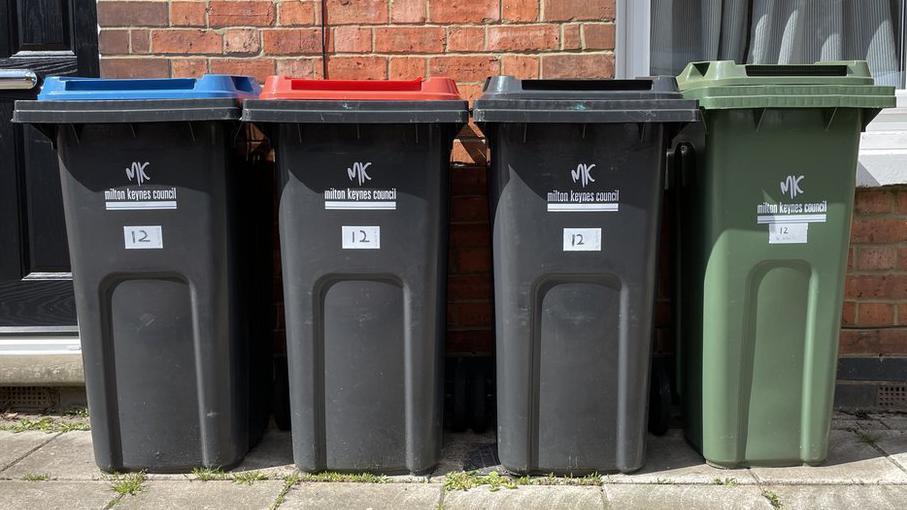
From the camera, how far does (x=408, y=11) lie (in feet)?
13.2

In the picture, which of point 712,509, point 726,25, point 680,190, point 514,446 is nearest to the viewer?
point 712,509

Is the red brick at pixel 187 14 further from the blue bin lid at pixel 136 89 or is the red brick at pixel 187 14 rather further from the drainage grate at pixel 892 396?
the drainage grate at pixel 892 396

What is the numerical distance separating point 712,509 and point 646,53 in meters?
2.25

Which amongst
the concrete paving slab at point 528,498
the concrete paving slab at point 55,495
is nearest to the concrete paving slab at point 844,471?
the concrete paving slab at point 528,498

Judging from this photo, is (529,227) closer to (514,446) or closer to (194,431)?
(514,446)

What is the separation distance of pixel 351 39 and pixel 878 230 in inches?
104

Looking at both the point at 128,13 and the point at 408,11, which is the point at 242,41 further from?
the point at 408,11

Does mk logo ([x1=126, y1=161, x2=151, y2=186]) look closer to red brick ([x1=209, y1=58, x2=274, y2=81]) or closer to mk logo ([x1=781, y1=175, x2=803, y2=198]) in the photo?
red brick ([x1=209, y1=58, x2=274, y2=81])

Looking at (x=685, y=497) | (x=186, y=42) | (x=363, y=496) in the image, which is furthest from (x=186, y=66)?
(x=685, y=497)

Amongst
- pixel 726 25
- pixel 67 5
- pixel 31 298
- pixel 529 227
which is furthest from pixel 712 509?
pixel 67 5

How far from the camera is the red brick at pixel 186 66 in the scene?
4.02 metres

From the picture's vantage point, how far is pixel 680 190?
3.54 metres

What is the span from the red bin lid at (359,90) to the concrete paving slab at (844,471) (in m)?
1.88

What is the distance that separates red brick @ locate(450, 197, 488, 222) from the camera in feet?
13.3
